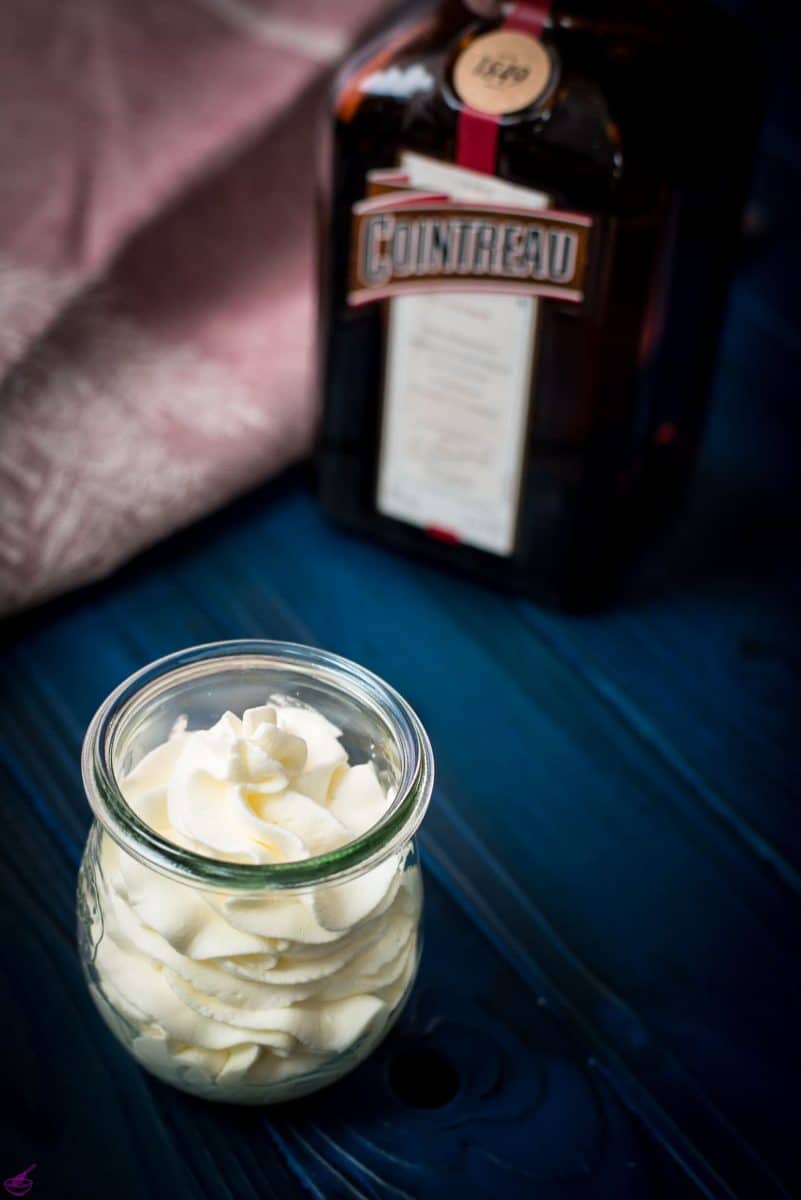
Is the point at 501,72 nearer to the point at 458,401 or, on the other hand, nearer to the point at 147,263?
the point at 458,401

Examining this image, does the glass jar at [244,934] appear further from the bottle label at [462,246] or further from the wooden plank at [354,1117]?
the bottle label at [462,246]

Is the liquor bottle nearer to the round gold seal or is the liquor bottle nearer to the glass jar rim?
the round gold seal

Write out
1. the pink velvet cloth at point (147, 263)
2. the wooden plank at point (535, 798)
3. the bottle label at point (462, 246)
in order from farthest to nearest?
the pink velvet cloth at point (147, 263)
the bottle label at point (462, 246)
the wooden plank at point (535, 798)

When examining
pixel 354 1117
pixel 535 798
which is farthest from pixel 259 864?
pixel 535 798

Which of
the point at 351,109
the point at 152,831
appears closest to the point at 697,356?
the point at 351,109

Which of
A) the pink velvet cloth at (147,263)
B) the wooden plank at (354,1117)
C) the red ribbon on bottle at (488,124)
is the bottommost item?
the wooden plank at (354,1117)

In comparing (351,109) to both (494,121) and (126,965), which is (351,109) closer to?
(494,121)

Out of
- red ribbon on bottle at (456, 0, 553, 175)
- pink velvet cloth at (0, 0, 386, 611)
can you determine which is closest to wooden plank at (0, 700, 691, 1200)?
pink velvet cloth at (0, 0, 386, 611)
